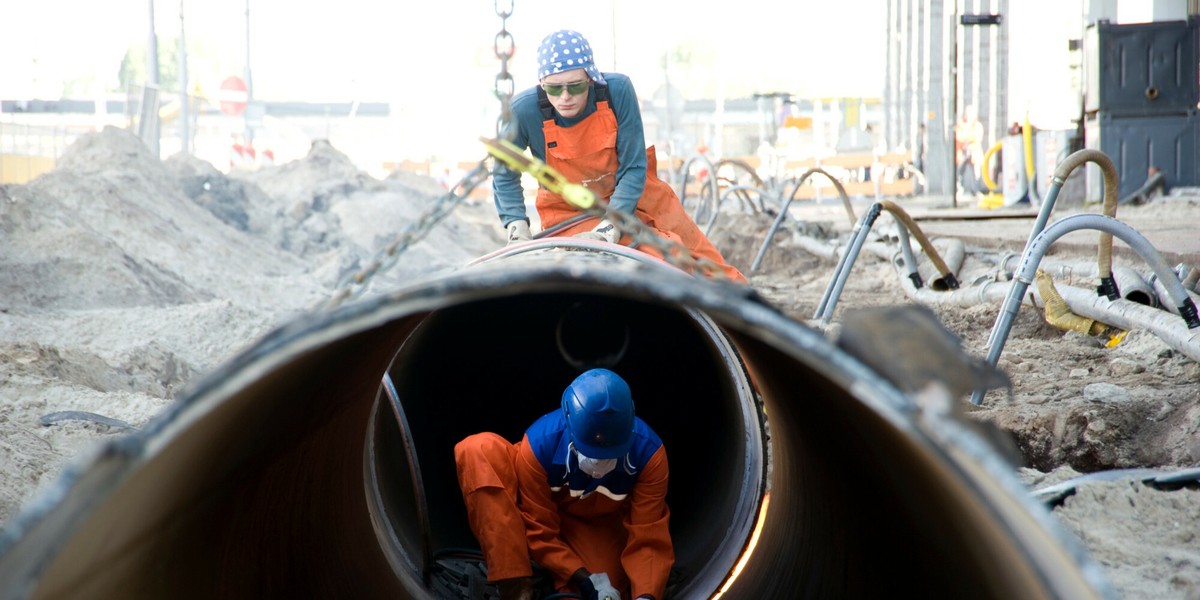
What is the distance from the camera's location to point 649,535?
14.0 feet

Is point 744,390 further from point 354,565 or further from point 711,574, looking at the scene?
point 354,565

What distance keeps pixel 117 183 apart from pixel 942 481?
496 inches

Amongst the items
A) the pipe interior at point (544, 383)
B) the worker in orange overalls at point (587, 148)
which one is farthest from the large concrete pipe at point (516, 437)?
the worker in orange overalls at point (587, 148)

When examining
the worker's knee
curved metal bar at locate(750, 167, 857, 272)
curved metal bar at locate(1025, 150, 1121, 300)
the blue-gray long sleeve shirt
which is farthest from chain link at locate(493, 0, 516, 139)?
curved metal bar at locate(750, 167, 857, 272)

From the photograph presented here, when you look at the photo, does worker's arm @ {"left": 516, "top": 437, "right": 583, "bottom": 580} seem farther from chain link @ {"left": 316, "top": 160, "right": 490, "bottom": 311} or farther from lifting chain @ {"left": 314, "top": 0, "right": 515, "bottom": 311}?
chain link @ {"left": 316, "top": 160, "right": 490, "bottom": 311}

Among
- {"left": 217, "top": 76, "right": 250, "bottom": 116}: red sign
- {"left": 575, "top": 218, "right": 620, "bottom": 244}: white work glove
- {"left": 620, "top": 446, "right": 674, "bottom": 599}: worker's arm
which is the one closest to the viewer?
{"left": 620, "top": 446, "right": 674, "bottom": 599}: worker's arm

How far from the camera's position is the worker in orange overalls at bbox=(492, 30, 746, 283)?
4.99 metres

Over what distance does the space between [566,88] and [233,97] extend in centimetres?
2329

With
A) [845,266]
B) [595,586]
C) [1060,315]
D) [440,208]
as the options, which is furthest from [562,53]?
[1060,315]

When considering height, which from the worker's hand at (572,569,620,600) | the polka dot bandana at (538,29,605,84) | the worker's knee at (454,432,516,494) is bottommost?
the worker's hand at (572,569,620,600)

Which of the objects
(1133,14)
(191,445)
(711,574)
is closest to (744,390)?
(711,574)

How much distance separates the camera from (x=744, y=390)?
14.3ft

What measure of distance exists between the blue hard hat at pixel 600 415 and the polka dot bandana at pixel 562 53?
1426 millimetres

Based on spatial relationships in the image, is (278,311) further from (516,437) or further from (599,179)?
(599,179)
